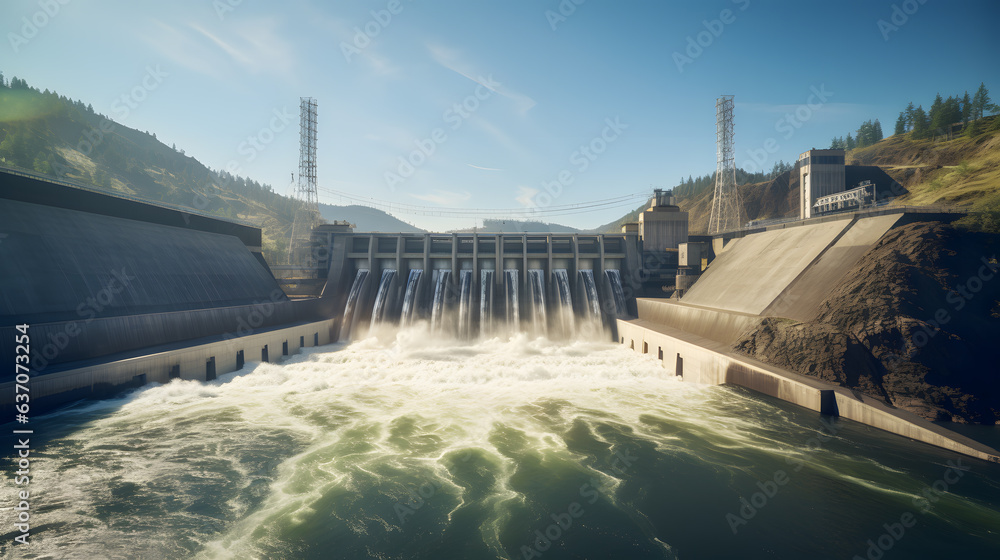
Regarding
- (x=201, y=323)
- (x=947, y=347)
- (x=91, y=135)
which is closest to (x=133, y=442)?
(x=201, y=323)

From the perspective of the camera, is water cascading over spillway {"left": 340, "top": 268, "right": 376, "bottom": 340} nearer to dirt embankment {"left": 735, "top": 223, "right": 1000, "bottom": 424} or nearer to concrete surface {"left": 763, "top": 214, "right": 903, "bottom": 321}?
dirt embankment {"left": 735, "top": 223, "right": 1000, "bottom": 424}

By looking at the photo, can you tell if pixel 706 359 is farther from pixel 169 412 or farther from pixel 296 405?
pixel 169 412

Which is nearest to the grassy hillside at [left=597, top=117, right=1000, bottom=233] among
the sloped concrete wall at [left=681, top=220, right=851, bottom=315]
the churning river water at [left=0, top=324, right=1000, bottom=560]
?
the sloped concrete wall at [left=681, top=220, right=851, bottom=315]

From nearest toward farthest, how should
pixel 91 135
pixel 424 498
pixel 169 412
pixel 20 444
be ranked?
pixel 424 498
pixel 20 444
pixel 169 412
pixel 91 135

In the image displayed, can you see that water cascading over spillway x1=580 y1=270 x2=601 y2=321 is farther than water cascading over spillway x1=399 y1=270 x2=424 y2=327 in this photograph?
Yes

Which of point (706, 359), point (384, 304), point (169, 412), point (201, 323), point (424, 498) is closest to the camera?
point (424, 498)

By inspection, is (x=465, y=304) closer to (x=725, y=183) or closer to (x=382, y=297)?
(x=382, y=297)

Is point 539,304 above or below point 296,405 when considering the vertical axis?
above
